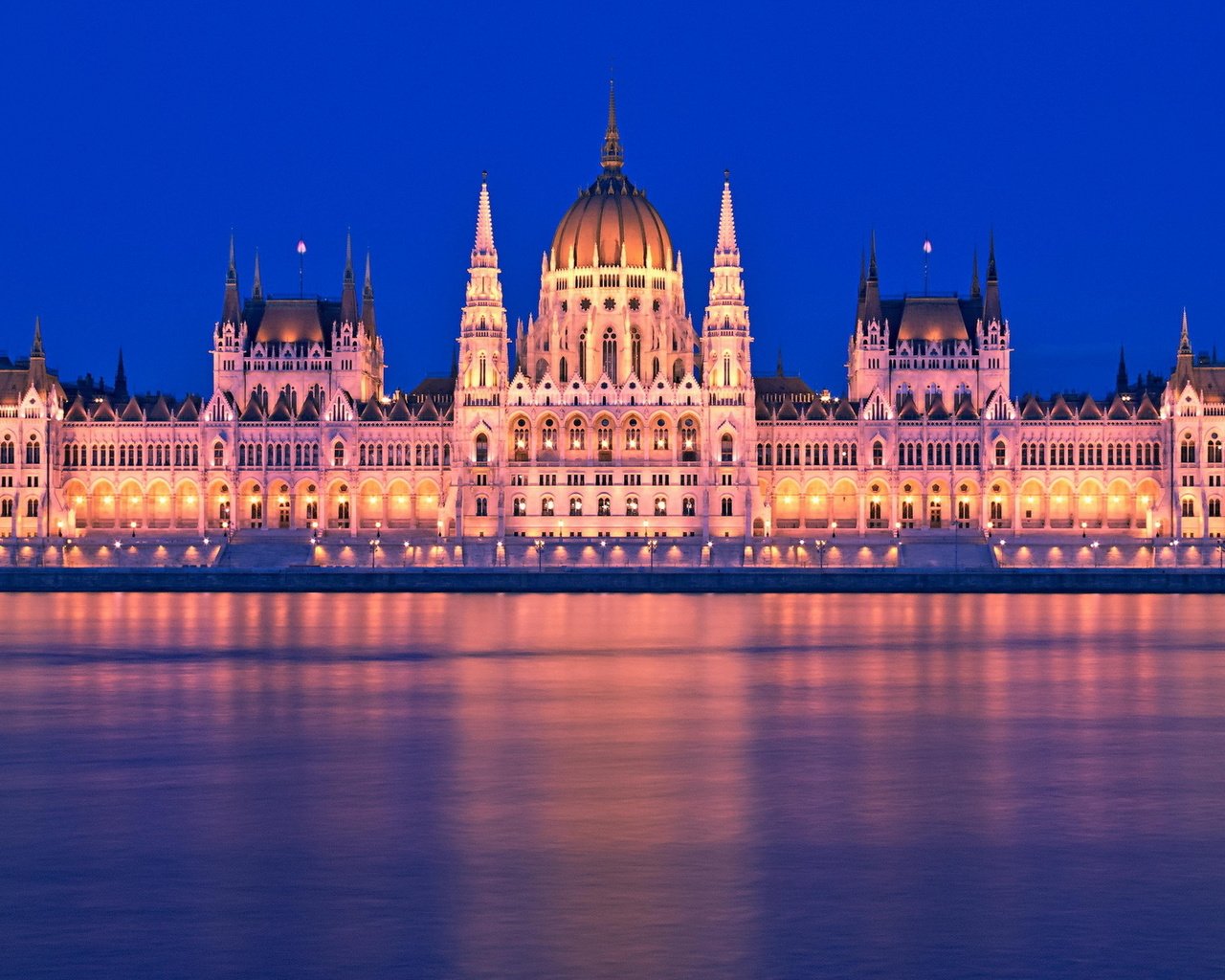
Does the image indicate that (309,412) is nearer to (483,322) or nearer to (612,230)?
(483,322)

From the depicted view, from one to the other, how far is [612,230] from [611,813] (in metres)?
108

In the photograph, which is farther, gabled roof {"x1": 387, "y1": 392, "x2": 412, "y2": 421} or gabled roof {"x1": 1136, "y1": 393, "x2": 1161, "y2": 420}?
gabled roof {"x1": 387, "y1": 392, "x2": 412, "y2": 421}

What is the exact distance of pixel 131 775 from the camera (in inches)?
1286

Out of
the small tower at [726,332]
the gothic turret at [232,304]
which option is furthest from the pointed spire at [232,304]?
the small tower at [726,332]

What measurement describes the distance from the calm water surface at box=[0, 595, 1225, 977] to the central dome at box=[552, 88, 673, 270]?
78.5 meters

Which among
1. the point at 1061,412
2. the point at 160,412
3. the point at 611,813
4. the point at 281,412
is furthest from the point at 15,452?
the point at 611,813

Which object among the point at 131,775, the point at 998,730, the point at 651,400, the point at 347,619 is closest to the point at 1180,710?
the point at 998,730

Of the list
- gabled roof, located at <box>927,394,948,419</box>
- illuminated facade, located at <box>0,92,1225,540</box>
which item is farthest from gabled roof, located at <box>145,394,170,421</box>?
Result: gabled roof, located at <box>927,394,948,419</box>

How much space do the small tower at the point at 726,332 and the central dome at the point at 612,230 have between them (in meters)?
6.77

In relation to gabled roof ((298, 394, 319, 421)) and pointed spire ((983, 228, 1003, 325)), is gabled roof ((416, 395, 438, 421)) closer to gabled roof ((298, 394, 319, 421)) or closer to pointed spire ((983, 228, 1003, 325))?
gabled roof ((298, 394, 319, 421))

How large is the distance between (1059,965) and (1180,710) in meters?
24.6

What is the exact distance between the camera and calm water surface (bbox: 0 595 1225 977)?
2081 centimetres

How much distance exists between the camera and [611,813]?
2853 cm

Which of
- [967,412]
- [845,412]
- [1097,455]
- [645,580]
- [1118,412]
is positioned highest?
[845,412]
